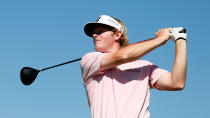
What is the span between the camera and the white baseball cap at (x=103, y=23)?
17.5ft

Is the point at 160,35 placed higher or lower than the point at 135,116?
higher

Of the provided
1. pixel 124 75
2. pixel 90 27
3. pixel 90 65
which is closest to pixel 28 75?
pixel 90 27

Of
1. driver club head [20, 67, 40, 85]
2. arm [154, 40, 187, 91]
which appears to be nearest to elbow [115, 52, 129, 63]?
arm [154, 40, 187, 91]

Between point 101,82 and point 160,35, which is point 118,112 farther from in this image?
point 160,35

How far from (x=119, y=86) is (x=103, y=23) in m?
0.93

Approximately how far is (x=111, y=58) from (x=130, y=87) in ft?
1.39

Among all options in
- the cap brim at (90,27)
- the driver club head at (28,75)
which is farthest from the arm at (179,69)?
the driver club head at (28,75)

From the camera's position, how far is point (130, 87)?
4.85 m

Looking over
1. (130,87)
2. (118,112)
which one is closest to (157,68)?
(130,87)

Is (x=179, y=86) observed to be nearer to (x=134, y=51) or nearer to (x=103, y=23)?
(x=134, y=51)

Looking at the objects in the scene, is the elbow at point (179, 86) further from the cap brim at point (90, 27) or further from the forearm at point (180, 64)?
the cap brim at point (90, 27)

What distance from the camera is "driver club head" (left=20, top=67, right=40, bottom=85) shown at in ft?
20.7

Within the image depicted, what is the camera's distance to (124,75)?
497 centimetres

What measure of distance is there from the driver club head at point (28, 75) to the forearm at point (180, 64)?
2.45 metres
